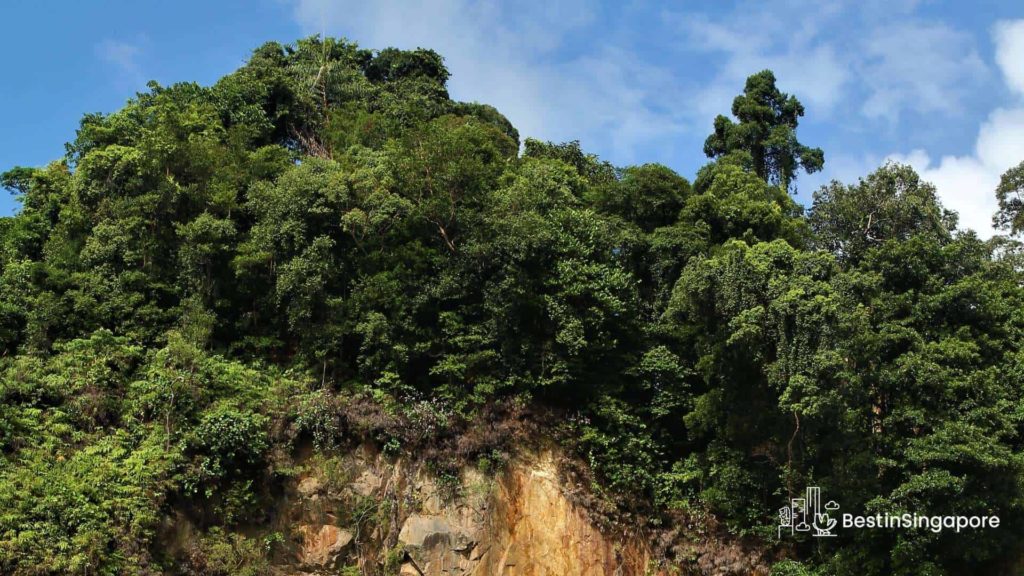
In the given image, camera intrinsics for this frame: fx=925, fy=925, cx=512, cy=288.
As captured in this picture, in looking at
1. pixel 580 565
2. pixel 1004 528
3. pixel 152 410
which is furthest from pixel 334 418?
pixel 1004 528

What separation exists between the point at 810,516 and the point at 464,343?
7.62 meters

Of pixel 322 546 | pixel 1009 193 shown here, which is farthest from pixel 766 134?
pixel 322 546

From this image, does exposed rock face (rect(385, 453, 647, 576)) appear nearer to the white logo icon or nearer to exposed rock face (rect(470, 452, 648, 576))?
exposed rock face (rect(470, 452, 648, 576))

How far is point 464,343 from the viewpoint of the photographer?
19.2 metres

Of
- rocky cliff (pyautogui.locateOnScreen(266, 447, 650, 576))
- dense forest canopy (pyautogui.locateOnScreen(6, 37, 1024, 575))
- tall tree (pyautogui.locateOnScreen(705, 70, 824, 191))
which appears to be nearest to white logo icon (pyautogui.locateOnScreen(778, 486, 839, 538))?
dense forest canopy (pyautogui.locateOnScreen(6, 37, 1024, 575))

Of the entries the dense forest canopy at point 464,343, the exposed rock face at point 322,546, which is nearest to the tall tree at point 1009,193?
the dense forest canopy at point 464,343

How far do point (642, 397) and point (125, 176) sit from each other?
40.7ft

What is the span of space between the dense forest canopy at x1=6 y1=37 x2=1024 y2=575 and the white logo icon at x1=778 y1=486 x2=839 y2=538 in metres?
0.29

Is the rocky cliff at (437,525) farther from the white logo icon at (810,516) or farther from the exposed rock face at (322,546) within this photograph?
the white logo icon at (810,516)

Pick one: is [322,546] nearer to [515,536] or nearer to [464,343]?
[515,536]

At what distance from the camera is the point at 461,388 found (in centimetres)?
1903

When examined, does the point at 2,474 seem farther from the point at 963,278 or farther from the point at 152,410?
the point at 963,278

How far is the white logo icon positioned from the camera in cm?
1756

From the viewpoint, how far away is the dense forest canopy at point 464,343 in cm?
1642
